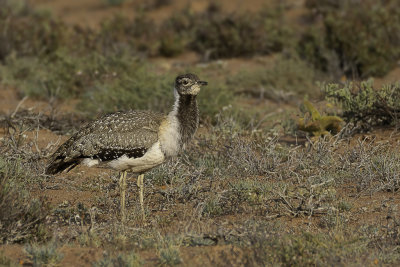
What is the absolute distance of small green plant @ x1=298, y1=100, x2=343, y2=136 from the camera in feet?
31.8

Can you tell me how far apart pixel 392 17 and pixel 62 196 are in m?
10.6

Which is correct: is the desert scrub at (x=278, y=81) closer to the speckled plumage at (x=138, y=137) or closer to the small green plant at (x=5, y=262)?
the speckled plumage at (x=138, y=137)

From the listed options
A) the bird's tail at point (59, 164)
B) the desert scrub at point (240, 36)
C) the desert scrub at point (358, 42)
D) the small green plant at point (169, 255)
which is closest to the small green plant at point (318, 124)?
the bird's tail at point (59, 164)

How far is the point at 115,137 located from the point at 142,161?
455mm

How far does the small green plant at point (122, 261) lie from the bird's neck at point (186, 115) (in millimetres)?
1953

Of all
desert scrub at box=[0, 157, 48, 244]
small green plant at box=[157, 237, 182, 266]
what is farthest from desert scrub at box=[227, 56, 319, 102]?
small green plant at box=[157, 237, 182, 266]

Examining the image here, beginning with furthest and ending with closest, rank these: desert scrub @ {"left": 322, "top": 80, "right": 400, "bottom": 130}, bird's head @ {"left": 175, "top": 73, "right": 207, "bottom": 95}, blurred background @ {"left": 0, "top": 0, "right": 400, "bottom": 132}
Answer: blurred background @ {"left": 0, "top": 0, "right": 400, "bottom": 132} → desert scrub @ {"left": 322, "top": 80, "right": 400, "bottom": 130} → bird's head @ {"left": 175, "top": 73, "right": 207, "bottom": 95}

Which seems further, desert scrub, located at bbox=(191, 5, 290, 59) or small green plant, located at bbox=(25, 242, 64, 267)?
desert scrub, located at bbox=(191, 5, 290, 59)

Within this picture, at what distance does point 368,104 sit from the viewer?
10.0 metres

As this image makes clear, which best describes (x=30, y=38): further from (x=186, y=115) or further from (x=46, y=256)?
(x=46, y=256)

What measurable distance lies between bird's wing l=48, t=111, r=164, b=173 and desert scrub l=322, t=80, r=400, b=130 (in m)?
3.90

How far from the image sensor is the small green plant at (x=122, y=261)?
543 centimetres

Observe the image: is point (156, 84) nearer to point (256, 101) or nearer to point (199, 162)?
point (256, 101)

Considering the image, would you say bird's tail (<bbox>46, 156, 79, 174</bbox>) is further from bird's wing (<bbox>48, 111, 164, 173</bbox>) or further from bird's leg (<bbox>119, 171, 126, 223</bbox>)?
bird's leg (<bbox>119, 171, 126, 223</bbox>)
